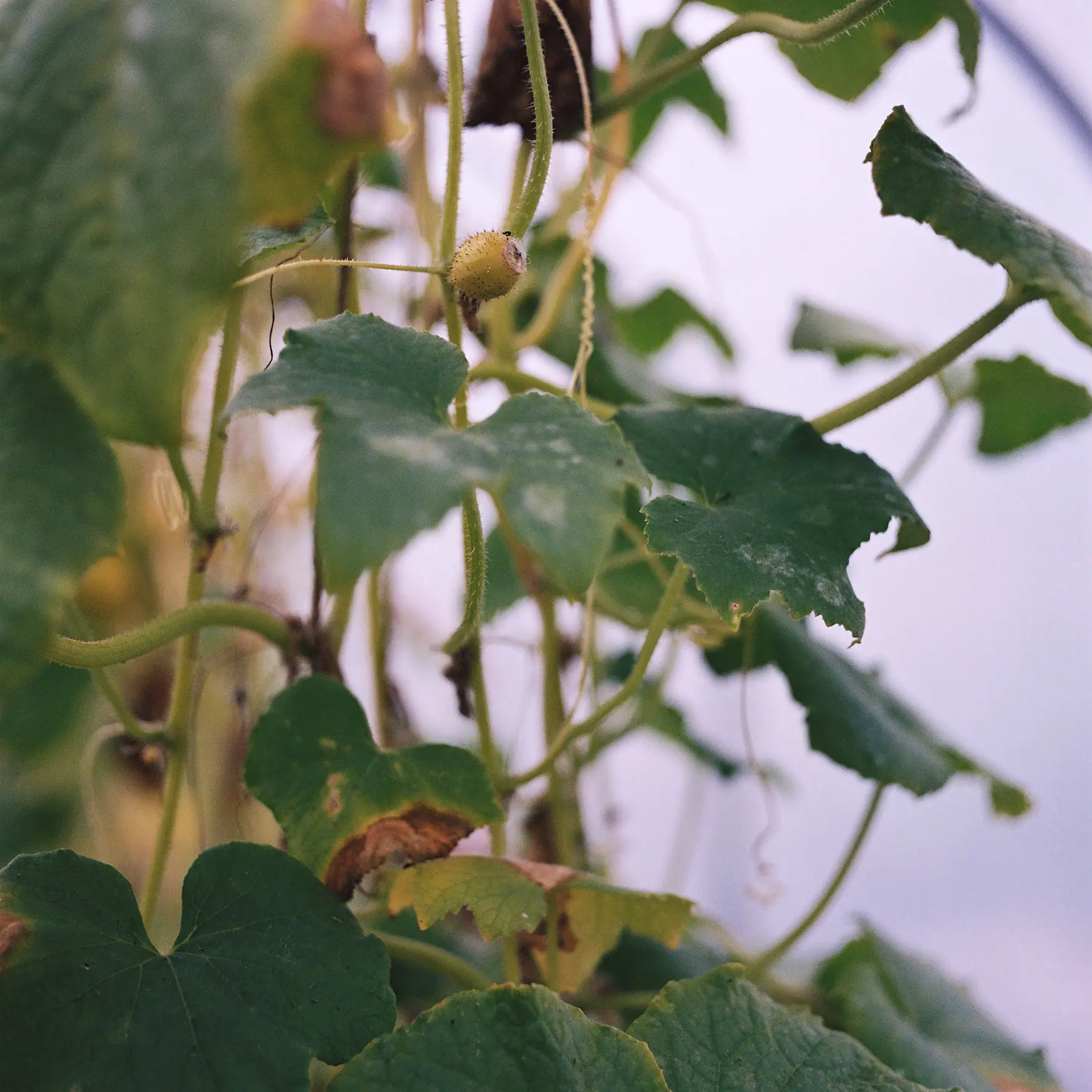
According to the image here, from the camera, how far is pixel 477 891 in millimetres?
521

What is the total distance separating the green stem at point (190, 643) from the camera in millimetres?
568

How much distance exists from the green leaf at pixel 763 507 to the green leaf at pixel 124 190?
0.84 ft

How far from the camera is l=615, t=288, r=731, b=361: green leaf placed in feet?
3.93

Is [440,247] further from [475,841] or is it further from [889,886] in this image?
[889,886]

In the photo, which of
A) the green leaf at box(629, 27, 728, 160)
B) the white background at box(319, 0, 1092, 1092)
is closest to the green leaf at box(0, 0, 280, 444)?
the green leaf at box(629, 27, 728, 160)

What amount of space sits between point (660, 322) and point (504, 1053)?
96 cm

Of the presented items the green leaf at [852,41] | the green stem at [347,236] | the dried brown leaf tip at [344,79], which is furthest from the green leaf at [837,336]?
the dried brown leaf tip at [344,79]

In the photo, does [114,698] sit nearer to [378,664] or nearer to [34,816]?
[378,664]

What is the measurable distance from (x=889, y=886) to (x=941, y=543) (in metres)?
0.59

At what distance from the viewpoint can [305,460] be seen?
0.81 meters

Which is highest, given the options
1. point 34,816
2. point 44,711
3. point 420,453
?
point 420,453

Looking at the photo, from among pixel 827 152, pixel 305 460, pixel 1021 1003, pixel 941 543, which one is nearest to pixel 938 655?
pixel 941 543

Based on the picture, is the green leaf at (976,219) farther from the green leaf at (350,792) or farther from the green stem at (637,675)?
the green leaf at (350,792)

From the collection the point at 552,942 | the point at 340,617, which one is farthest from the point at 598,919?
the point at 340,617
